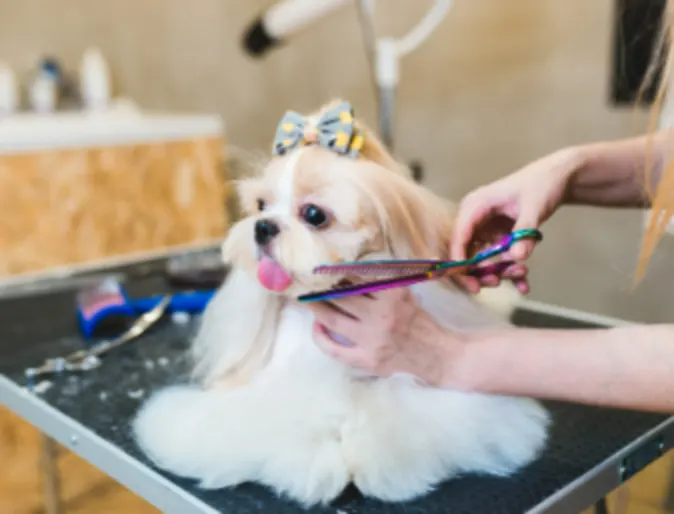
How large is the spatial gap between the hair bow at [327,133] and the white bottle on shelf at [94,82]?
58.4 inches

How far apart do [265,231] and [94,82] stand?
5.16ft

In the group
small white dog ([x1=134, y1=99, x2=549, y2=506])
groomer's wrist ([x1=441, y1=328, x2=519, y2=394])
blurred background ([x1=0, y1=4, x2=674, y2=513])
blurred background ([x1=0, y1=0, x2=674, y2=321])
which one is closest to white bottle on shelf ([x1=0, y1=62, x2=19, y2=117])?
blurred background ([x1=0, y1=4, x2=674, y2=513])

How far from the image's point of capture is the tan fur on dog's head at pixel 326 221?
1.90 feet

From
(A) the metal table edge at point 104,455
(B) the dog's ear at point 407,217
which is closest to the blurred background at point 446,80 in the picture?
(B) the dog's ear at point 407,217

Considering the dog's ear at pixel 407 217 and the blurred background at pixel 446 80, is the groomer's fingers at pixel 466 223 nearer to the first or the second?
the dog's ear at pixel 407 217

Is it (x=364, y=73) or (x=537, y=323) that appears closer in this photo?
(x=537, y=323)

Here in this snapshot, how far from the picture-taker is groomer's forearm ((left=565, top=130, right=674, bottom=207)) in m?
0.72

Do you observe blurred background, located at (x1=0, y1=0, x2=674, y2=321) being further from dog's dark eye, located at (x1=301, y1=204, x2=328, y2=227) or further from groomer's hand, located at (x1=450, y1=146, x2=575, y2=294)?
dog's dark eye, located at (x1=301, y1=204, x2=328, y2=227)

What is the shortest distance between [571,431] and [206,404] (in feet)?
1.11

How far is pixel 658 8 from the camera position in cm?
125

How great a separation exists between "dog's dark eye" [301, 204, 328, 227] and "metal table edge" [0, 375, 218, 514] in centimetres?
24

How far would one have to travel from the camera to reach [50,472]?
101 cm

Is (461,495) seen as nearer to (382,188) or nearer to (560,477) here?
(560,477)

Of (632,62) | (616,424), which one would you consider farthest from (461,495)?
(632,62)
